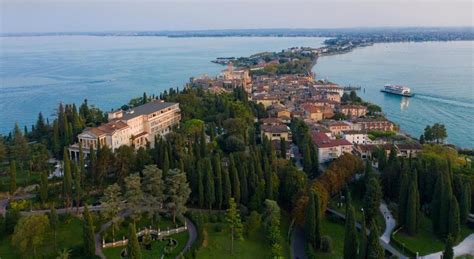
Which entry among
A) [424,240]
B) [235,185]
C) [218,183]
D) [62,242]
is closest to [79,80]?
[218,183]

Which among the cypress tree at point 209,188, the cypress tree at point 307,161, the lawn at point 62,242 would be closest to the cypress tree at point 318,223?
the cypress tree at point 209,188

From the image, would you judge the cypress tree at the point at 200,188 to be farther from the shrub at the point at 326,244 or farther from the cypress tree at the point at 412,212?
the cypress tree at the point at 412,212

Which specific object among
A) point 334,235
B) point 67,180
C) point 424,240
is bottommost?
point 334,235

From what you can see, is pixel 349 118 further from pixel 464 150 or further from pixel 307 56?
pixel 307 56

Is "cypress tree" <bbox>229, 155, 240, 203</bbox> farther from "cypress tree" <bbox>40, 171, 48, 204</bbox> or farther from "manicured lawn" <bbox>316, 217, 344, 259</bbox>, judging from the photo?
"cypress tree" <bbox>40, 171, 48, 204</bbox>

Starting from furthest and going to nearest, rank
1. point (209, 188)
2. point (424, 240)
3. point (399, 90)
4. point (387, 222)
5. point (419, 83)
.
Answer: point (419, 83) < point (399, 90) < point (209, 188) < point (387, 222) < point (424, 240)

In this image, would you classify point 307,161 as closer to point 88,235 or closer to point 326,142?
point 326,142

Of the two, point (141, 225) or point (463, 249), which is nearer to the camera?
point (463, 249)
